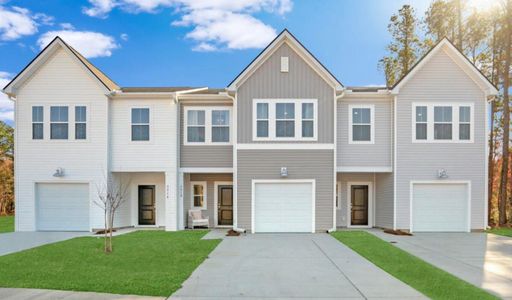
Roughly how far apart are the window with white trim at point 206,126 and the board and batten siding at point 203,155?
168 mm

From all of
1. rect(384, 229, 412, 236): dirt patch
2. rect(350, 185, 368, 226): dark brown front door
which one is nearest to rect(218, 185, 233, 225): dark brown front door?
rect(350, 185, 368, 226): dark brown front door

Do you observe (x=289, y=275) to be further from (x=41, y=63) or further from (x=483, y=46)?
(x=483, y=46)

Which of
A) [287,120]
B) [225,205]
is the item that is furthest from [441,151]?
[225,205]

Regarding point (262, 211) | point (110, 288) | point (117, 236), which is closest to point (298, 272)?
point (110, 288)

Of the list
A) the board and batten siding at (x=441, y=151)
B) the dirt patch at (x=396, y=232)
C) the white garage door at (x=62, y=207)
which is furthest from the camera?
the white garage door at (x=62, y=207)

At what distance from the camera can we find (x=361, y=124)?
15250mm

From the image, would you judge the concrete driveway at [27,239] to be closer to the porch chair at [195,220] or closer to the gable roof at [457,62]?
the porch chair at [195,220]

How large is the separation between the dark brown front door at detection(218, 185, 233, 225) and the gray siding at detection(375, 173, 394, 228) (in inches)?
262

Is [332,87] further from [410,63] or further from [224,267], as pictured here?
[410,63]

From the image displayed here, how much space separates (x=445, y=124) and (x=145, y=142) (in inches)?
492

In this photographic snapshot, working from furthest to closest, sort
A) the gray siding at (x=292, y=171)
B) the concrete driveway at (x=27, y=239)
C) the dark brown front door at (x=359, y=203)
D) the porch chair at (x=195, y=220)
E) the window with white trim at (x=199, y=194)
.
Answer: the window with white trim at (x=199, y=194)
the dark brown front door at (x=359, y=203)
the porch chair at (x=195, y=220)
the gray siding at (x=292, y=171)
the concrete driveway at (x=27, y=239)

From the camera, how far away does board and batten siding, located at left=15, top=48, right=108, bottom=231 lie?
14883 millimetres

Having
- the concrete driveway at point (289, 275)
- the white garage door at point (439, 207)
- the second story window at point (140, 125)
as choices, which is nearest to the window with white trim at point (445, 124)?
the white garage door at point (439, 207)

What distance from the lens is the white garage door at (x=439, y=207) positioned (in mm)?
14969
